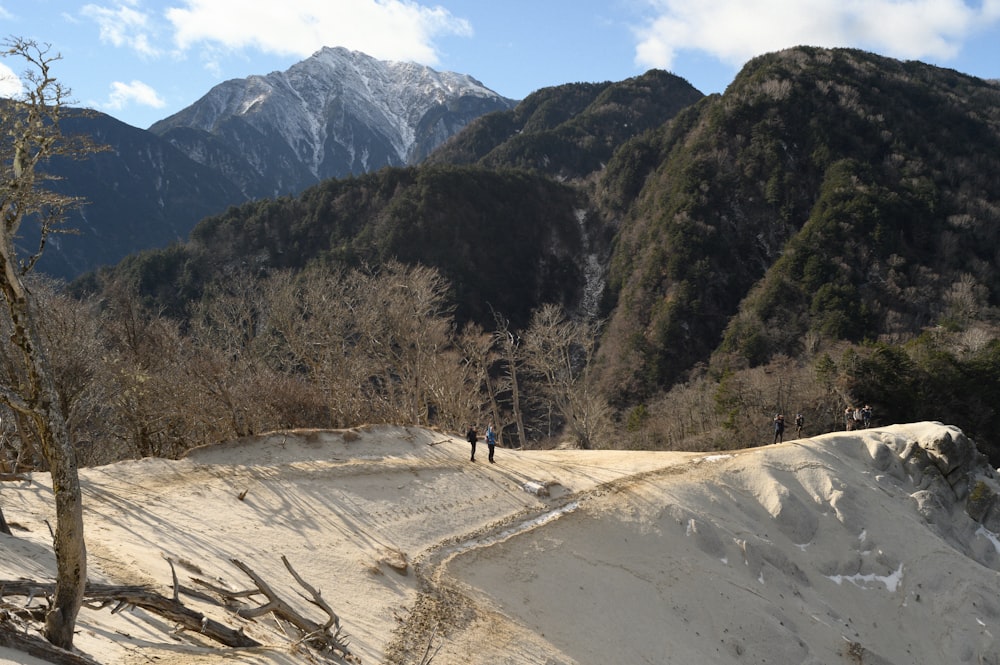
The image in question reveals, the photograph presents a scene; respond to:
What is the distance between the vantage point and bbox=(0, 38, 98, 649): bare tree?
8.66 metres

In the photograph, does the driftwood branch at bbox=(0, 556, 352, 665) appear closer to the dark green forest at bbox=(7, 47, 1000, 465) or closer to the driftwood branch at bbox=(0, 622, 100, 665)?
the driftwood branch at bbox=(0, 622, 100, 665)

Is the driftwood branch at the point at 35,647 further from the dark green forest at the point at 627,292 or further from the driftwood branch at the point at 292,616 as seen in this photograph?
the dark green forest at the point at 627,292

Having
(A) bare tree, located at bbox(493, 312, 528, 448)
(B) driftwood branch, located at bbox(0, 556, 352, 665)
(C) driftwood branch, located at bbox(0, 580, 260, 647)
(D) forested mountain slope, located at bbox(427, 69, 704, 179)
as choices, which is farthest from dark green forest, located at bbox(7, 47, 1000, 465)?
(D) forested mountain slope, located at bbox(427, 69, 704, 179)

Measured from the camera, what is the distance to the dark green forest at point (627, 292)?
36469 millimetres

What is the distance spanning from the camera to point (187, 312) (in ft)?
256

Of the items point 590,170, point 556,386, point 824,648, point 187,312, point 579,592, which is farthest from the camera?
point 590,170

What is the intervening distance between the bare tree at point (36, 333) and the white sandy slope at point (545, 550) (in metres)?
1.44

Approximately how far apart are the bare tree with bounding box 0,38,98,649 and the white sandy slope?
144 centimetres

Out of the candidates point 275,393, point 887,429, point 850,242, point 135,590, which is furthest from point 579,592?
point 850,242

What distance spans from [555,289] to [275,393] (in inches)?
2650

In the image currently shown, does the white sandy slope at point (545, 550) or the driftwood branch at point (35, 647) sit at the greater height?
the driftwood branch at point (35, 647)

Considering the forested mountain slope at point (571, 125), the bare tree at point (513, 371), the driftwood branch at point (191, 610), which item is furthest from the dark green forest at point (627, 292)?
the forested mountain slope at point (571, 125)

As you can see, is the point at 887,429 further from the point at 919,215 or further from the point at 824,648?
the point at 919,215

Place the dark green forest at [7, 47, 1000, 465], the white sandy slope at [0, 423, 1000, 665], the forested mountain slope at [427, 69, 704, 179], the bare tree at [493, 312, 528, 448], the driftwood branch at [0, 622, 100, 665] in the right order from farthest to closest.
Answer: the forested mountain slope at [427, 69, 704, 179], the bare tree at [493, 312, 528, 448], the dark green forest at [7, 47, 1000, 465], the white sandy slope at [0, 423, 1000, 665], the driftwood branch at [0, 622, 100, 665]
